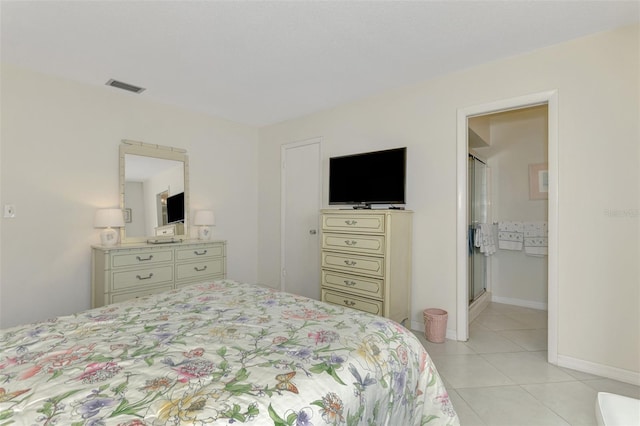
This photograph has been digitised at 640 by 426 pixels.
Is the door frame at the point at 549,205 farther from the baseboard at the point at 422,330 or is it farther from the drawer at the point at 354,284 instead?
the drawer at the point at 354,284

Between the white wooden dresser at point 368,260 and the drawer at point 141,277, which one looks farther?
the drawer at point 141,277

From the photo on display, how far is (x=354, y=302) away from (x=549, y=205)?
5.91ft

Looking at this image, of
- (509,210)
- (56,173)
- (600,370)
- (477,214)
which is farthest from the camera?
(509,210)

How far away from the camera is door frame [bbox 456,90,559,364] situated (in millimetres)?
2457

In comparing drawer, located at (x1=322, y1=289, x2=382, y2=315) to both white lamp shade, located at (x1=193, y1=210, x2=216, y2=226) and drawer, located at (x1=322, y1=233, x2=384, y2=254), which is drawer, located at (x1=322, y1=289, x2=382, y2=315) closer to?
drawer, located at (x1=322, y1=233, x2=384, y2=254)

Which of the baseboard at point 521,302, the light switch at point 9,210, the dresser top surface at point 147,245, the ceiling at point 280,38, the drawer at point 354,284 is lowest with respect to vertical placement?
the baseboard at point 521,302

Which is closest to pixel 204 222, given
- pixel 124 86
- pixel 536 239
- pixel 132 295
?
pixel 132 295

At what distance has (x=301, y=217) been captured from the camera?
4.22 m

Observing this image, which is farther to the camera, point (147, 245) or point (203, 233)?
point (203, 233)

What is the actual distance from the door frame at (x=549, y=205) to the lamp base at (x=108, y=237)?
10.9 ft

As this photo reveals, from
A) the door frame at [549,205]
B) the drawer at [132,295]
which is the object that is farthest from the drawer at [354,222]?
the drawer at [132,295]

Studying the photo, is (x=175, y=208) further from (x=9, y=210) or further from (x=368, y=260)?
(x=368, y=260)

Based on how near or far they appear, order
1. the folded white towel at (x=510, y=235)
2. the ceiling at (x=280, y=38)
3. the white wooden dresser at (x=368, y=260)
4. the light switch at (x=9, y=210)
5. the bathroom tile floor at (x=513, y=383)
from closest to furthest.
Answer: the bathroom tile floor at (x=513, y=383)
the ceiling at (x=280, y=38)
the light switch at (x=9, y=210)
the white wooden dresser at (x=368, y=260)
the folded white towel at (x=510, y=235)

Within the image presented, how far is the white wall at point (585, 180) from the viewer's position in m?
2.20
